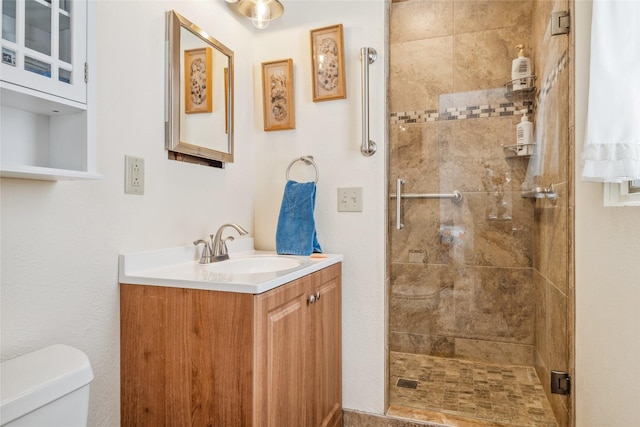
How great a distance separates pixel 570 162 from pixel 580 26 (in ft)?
1.63

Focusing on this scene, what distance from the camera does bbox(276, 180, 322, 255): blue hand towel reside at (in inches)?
69.5

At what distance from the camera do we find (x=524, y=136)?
1.97 meters

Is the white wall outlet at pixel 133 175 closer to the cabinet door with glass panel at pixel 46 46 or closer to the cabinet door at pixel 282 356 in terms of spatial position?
the cabinet door with glass panel at pixel 46 46

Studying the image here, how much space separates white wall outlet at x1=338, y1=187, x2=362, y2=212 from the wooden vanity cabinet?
591 millimetres

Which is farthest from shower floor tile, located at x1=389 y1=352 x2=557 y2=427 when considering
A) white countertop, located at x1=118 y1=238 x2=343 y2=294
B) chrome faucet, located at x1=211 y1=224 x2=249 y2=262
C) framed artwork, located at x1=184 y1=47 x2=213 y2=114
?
framed artwork, located at x1=184 y1=47 x2=213 y2=114

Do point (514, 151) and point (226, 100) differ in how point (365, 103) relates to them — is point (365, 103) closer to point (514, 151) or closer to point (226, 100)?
point (226, 100)

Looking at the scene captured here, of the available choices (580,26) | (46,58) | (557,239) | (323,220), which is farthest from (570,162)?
(46,58)

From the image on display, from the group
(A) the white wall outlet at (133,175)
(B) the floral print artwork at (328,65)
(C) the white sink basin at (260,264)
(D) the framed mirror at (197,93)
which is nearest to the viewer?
(A) the white wall outlet at (133,175)

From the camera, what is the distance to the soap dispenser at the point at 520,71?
6.50 ft

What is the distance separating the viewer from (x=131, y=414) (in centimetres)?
122

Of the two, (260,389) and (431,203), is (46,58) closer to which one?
(260,389)

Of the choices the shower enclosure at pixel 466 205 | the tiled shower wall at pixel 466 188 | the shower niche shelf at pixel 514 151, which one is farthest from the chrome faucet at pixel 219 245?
the shower niche shelf at pixel 514 151

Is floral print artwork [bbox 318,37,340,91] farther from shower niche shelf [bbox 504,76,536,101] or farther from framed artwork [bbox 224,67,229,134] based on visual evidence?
shower niche shelf [bbox 504,76,536,101]

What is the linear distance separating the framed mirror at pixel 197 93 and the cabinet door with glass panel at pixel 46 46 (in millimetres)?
460
